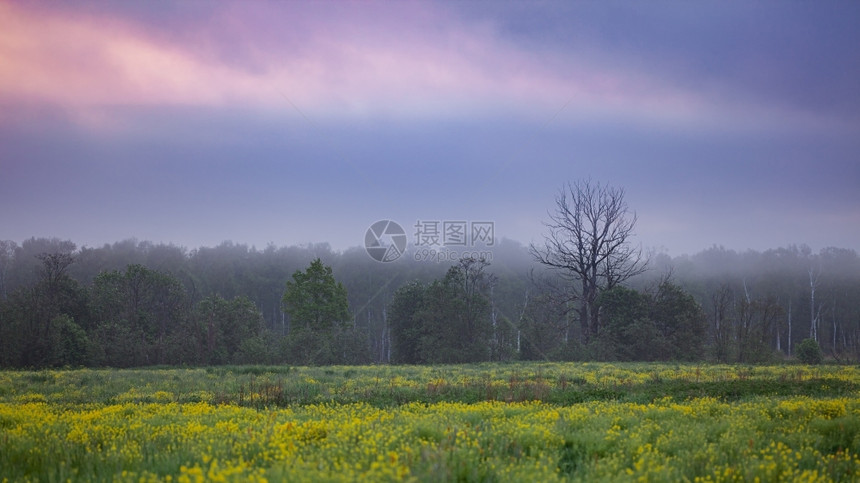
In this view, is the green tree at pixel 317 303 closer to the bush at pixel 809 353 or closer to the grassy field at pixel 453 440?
the bush at pixel 809 353

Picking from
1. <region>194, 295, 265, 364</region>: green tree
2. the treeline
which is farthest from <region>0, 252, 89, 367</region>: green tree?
<region>194, 295, 265, 364</region>: green tree

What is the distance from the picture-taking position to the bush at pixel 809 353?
31.5 m

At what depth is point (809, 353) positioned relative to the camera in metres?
31.8

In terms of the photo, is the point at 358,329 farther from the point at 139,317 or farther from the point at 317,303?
the point at 139,317

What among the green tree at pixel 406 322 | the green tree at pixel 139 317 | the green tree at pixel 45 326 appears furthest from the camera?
the green tree at pixel 406 322

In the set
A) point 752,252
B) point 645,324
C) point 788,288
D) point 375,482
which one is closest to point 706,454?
point 375,482

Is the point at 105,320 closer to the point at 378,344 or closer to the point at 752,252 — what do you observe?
the point at 378,344

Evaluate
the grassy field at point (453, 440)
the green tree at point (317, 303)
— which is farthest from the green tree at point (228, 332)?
the grassy field at point (453, 440)

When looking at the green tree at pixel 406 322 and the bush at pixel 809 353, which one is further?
the green tree at pixel 406 322

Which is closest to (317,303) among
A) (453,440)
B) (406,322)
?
(406,322)

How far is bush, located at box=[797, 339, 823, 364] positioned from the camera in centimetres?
3145

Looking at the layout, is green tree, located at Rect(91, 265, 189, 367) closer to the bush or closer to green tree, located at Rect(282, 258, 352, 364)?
green tree, located at Rect(282, 258, 352, 364)

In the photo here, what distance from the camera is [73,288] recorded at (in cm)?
4722

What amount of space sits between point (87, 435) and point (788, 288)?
10736 centimetres
